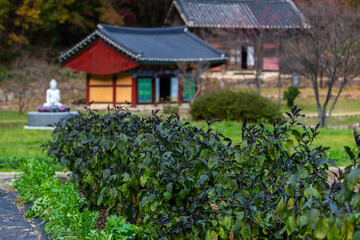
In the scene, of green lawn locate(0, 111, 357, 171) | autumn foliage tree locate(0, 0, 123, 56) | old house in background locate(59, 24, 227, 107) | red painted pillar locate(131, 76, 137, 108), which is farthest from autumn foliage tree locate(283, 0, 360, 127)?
autumn foliage tree locate(0, 0, 123, 56)

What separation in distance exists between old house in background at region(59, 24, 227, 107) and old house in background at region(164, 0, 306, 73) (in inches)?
232

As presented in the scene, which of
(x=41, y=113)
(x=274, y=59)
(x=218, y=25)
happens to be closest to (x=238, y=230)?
(x=41, y=113)

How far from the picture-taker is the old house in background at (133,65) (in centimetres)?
2631

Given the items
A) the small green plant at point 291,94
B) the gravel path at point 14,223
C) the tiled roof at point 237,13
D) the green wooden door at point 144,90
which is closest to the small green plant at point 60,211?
the gravel path at point 14,223

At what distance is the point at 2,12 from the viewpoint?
33.0 meters

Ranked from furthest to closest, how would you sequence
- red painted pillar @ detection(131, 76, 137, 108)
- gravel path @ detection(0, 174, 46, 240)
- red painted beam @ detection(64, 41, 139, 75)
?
red painted pillar @ detection(131, 76, 137, 108) → red painted beam @ detection(64, 41, 139, 75) → gravel path @ detection(0, 174, 46, 240)

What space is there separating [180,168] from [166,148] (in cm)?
69

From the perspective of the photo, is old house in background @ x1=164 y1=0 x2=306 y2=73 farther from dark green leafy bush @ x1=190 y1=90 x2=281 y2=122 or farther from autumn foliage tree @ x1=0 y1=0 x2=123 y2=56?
dark green leafy bush @ x1=190 y1=90 x2=281 y2=122

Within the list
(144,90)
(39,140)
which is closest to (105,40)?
(144,90)

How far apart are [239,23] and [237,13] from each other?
1.93 m

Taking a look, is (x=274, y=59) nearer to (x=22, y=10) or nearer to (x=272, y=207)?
(x=22, y=10)

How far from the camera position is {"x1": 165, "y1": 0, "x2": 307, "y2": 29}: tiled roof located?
114 feet

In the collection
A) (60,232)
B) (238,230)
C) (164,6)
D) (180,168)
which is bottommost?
(60,232)

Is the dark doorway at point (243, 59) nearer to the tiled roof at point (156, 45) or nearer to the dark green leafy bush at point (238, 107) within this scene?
the tiled roof at point (156, 45)
